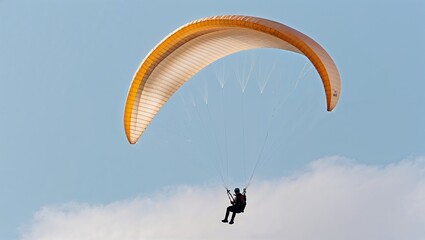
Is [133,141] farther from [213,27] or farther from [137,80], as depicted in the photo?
[213,27]

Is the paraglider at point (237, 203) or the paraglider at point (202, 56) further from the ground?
the paraglider at point (202, 56)

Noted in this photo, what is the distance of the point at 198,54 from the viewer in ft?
122

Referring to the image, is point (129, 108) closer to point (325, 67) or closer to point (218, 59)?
point (218, 59)

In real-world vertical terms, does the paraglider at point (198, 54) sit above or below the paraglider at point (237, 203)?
above

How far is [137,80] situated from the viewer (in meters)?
36.7

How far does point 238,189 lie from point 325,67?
4658 mm

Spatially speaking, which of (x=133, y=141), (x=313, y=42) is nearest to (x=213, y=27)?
(x=313, y=42)

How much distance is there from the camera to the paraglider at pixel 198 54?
1335 inches

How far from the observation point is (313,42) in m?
34.5

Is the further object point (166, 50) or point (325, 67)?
point (166, 50)

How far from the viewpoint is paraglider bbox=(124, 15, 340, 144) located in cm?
3391

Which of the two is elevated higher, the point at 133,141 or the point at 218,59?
the point at 218,59

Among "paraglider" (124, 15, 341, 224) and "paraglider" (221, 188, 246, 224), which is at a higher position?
"paraglider" (124, 15, 341, 224)

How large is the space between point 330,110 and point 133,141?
7412 mm
